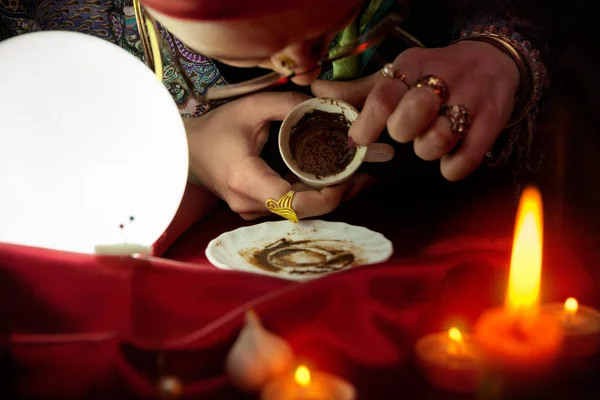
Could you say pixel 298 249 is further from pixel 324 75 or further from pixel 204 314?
pixel 324 75

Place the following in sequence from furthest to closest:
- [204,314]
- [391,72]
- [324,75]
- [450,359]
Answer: [324,75]
[391,72]
[204,314]
[450,359]

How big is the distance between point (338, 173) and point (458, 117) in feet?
0.64

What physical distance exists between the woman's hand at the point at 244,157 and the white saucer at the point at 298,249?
34mm

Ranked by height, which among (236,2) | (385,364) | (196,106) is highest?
(236,2)

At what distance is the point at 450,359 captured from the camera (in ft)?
1.86

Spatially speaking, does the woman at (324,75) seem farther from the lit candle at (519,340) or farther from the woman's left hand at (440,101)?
the lit candle at (519,340)

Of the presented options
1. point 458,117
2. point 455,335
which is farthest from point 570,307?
point 458,117

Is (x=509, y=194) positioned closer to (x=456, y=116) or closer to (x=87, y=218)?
(x=456, y=116)

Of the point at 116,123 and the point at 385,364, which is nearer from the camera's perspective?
the point at 385,364

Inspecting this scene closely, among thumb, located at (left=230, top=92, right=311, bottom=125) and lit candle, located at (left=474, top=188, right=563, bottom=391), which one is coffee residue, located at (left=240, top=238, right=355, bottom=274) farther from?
lit candle, located at (left=474, top=188, right=563, bottom=391)

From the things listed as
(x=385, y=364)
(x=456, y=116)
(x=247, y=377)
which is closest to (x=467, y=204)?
(x=456, y=116)

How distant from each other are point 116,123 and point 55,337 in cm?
24

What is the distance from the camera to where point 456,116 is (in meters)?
0.79

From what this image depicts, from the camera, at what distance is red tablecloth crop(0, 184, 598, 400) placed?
57cm
